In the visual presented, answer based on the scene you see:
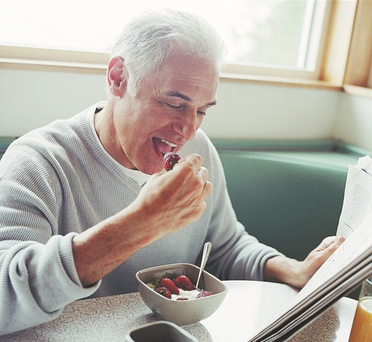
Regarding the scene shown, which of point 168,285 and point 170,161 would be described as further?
point 170,161

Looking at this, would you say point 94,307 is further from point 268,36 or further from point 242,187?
point 268,36

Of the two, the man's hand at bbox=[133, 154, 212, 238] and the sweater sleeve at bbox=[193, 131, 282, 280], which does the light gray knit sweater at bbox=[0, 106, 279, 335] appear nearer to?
the sweater sleeve at bbox=[193, 131, 282, 280]

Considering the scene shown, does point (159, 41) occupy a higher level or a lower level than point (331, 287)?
higher

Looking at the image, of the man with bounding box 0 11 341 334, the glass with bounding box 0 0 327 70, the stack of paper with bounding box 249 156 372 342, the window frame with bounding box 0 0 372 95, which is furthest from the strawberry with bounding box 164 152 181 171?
the window frame with bounding box 0 0 372 95

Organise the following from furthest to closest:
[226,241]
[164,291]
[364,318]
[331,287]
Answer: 1. [226,241]
2. [164,291]
3. [364,318]
4. [331,287]

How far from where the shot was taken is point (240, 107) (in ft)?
6.77

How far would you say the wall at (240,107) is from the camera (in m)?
1.67

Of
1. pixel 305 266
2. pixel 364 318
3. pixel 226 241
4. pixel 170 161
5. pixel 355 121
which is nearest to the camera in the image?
A: pixel 364 318

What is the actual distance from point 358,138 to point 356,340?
1.44 metres

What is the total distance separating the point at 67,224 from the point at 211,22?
1.23 m

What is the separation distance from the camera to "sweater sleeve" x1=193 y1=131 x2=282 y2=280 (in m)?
1.52

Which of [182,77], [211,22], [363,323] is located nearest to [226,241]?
[182,77]

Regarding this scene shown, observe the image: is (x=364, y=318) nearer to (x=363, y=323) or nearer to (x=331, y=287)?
(x=363, y=323)

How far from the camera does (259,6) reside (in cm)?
224
